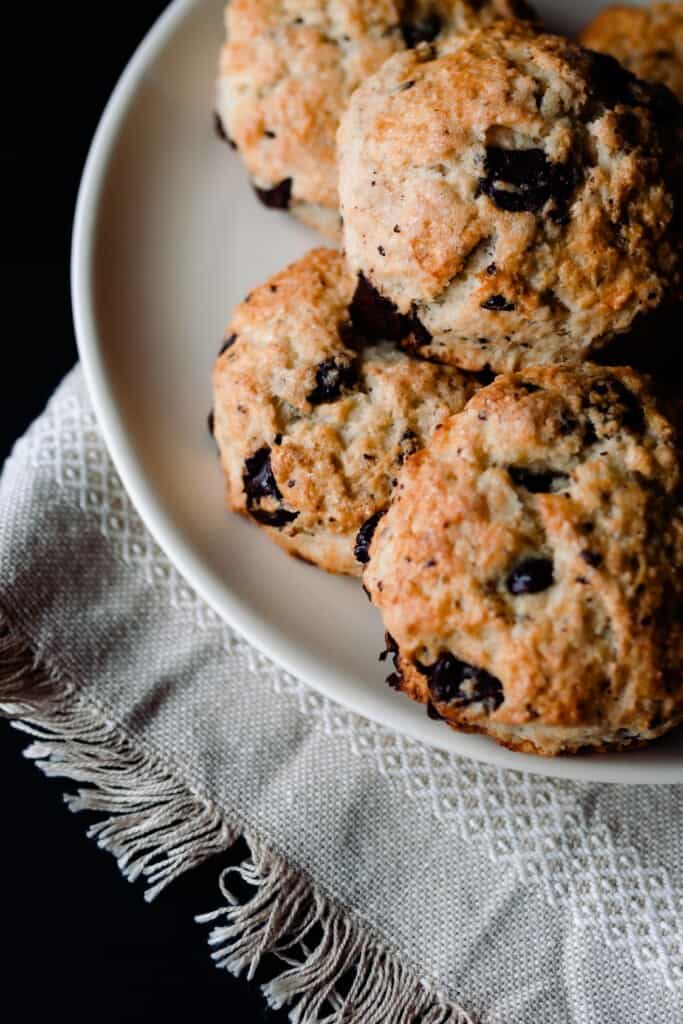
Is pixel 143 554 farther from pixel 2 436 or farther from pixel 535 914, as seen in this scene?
pixel 535 914

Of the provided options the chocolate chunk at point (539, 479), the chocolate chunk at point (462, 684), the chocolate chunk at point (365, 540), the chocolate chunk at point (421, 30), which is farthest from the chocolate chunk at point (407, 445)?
the chocolate chunk at point (421, 30)

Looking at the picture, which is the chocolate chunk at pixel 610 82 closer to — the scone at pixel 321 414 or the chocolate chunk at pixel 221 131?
the scone at pixel 321 414

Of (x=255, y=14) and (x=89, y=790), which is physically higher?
(x=255, y=14)

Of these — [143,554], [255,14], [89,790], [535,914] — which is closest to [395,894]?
[535,914]

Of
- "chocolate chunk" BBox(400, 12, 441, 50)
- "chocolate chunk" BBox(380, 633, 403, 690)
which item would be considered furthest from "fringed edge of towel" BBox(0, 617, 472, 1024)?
"chocolate chunk" BBox(400, 12, 441, 50)

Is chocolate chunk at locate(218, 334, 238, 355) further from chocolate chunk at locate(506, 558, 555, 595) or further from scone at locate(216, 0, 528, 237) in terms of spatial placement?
chocolate chunk at locate(506, 558, 555, 595)

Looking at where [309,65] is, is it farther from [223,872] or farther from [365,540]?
[223,872]
